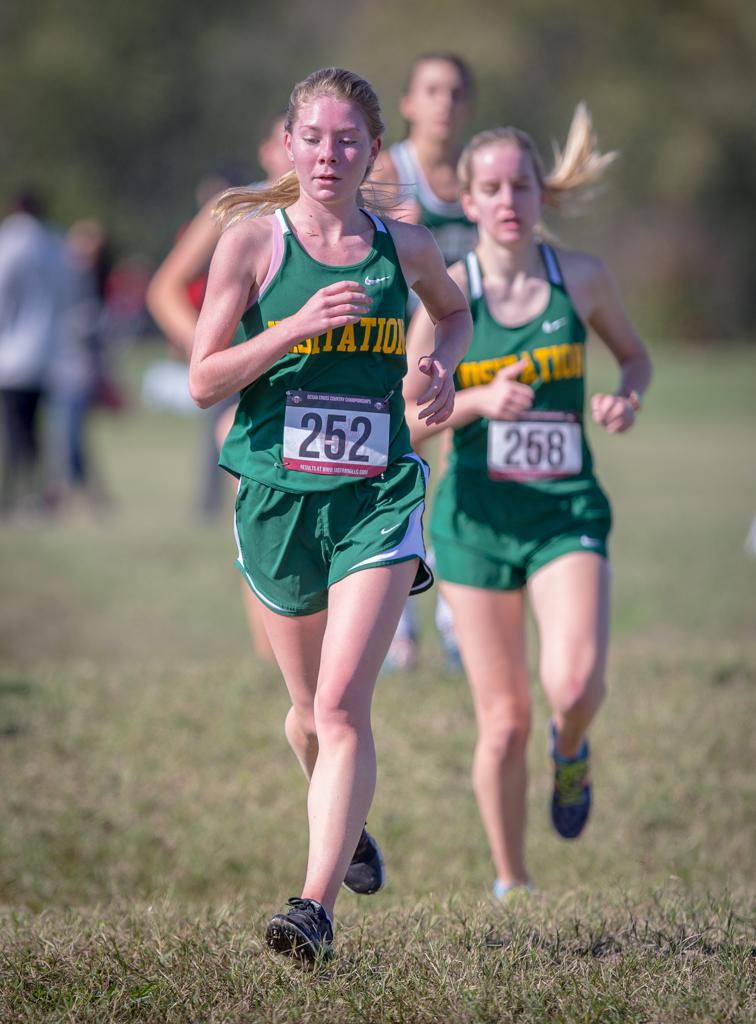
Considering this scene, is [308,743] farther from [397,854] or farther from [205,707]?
[205,707]

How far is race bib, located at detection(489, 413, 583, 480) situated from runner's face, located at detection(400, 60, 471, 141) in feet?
6.80

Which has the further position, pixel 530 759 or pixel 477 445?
pixel 530 759

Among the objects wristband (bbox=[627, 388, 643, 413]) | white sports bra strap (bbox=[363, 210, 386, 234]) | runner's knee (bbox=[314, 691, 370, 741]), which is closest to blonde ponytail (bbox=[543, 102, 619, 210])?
wristband (bbox=[627, 388, 643, 413])

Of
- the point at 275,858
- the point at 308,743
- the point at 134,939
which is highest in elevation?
the point at 308,743

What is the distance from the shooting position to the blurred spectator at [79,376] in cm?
1514

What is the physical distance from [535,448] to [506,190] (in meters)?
0.87

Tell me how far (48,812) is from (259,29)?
220 ft

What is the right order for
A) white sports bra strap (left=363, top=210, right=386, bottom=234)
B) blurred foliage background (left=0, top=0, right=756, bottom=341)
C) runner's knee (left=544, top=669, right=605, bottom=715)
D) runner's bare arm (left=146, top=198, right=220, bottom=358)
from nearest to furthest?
white sports bra strap (left=363, top=210, right=386, bottom=234) → runner's knee (left=544, top=669, right=605, bottom=715) → runner's bare arm (left=146, top=198, right=220, bottom=358) → blurred foliage background (left=0, top=0, right=756, bottom=341)

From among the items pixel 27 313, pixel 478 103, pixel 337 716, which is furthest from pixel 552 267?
pixel 478 103

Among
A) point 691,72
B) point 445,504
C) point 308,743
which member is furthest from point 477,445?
point 691,72

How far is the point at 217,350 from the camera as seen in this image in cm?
376

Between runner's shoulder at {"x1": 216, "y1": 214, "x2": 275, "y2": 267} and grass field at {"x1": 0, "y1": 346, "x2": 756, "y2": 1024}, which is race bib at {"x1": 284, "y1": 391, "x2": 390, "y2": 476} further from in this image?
grass field at {"x1": 0, "y1": 346, "x2": 756, "y2": 1024}

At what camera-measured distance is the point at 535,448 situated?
5012 millimetres

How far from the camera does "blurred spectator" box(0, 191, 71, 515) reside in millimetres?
13227
